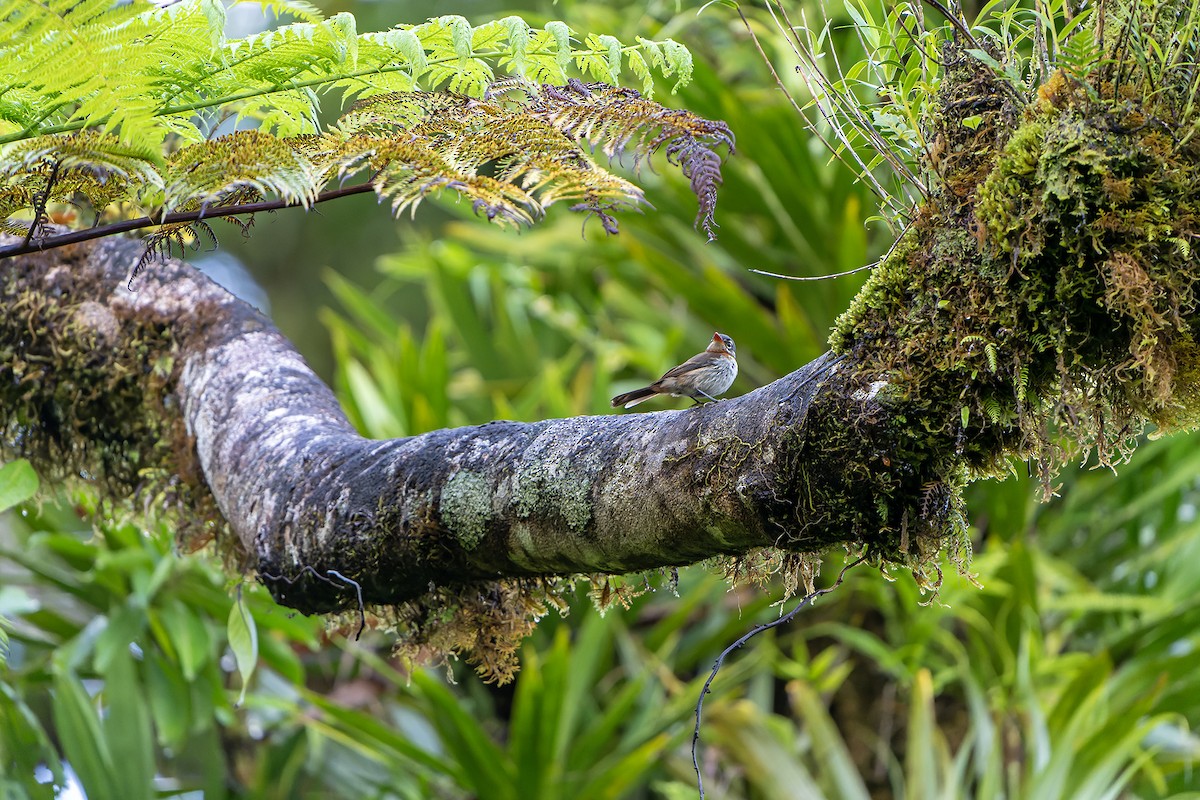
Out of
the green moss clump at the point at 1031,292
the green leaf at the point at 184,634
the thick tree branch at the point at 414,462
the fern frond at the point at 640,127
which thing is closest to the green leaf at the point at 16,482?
the thick tree branch at the point at 414,462

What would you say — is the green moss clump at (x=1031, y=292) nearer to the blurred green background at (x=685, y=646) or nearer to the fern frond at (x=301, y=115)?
the fern frond at (x=301, y=115)

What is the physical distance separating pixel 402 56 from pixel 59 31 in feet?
1.44

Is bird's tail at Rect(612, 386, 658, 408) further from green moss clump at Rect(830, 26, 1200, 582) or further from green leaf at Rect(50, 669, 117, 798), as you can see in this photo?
green leaf at Rect(50, 669, 117, 798)

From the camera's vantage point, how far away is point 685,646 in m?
3.81

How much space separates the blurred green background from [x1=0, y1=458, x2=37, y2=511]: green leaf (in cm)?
27

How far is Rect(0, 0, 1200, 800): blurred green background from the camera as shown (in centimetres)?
292

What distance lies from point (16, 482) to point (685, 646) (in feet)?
8.10

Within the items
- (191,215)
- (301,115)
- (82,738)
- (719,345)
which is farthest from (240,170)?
(82,738)

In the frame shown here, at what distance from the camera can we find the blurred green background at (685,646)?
292 centimetres

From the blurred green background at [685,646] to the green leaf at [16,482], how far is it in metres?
0.27

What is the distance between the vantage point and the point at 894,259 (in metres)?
1.21

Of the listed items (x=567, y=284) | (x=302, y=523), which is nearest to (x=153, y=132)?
(x=302, y=523)

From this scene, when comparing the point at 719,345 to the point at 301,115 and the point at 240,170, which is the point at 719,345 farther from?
the point at 240,170

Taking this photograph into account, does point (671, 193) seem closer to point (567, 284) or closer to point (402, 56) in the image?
point (567, 284)
